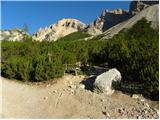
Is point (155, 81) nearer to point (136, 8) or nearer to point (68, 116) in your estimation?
point (68, 116)

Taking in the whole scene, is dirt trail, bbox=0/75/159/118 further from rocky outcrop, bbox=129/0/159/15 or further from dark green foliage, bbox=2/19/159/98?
rocky outcrop, bbox=129/0/159/15

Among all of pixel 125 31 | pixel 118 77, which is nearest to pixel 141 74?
pixel 118 77

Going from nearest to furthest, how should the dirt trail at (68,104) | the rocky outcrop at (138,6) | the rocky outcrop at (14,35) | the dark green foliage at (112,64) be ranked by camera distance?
the dirt trail at (68,104) → the dark green foliage at (112,64) → the rocky outcrop at (14,35) → the rocky outcrop at (138,6)

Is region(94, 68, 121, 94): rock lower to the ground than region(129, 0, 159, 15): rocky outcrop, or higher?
lower

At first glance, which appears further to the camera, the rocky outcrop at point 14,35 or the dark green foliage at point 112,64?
the rocky outcrop at point 14,35

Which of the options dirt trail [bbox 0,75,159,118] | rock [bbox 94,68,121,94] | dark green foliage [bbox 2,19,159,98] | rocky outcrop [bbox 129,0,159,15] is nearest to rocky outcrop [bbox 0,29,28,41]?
dark green foliage [bbox 2,19,159,98]

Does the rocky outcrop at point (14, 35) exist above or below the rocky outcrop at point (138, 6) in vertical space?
below

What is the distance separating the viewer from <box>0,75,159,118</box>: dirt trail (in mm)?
15281

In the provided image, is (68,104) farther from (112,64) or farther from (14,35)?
(14,35)

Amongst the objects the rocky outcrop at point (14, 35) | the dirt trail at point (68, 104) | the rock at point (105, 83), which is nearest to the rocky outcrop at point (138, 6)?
the rocky outcrop at point (14, 35)

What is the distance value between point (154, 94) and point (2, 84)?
9.33 metres

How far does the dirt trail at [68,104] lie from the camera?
602 inches

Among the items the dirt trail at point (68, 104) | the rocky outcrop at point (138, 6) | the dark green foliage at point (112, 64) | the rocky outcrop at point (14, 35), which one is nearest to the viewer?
the dirt trail at point (68, 104)

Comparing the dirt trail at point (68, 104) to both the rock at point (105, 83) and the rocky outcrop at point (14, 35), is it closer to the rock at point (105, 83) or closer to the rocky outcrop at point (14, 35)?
the rock at point (105, 83)
